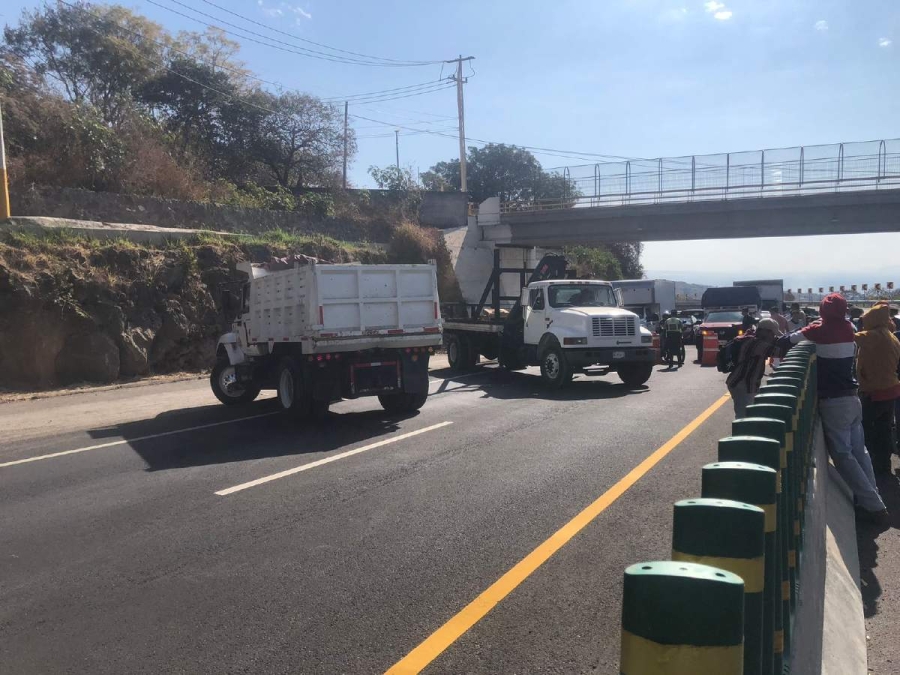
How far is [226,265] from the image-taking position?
2208 centimetres

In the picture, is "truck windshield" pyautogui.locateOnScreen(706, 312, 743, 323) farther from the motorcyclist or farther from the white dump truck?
the white dump truck

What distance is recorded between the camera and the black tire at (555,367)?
1511 centimetres

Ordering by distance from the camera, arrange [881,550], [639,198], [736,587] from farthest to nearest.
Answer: [639,198] < [881,550] < [736,587]

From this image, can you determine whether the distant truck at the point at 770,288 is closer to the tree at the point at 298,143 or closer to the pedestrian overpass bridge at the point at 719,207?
the pedestrian overpass bridge at the point at 719,207

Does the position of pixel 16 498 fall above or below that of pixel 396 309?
below

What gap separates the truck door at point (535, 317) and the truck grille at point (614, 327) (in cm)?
147

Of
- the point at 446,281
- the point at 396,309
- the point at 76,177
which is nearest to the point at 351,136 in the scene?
the point at 446,281

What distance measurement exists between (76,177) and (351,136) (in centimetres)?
2243

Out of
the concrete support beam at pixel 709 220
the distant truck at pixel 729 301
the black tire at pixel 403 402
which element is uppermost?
the concrete support beam at pixel 709 220

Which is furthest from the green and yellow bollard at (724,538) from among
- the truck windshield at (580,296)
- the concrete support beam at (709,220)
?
the concrete support beam at (709,220)

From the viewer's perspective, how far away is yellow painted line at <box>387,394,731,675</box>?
3834 millimetres

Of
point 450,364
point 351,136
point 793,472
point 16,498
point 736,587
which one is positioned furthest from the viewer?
point 351,136

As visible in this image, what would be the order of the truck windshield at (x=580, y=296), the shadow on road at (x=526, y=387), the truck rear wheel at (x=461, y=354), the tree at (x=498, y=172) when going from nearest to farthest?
the shadow on road at (x=526, y=387) → the truck windshield at (x=580, y=296) → the truck rear wheel at (x=461, y=354) → the tree at (x=498, y=172)

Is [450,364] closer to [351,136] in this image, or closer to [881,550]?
[881,550]
